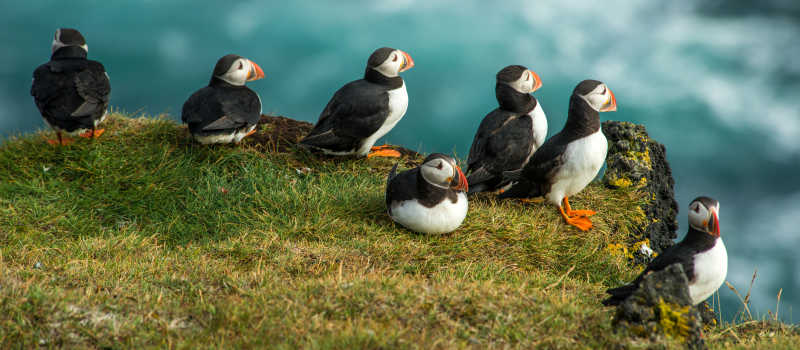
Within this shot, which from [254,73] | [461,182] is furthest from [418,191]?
[254,73]

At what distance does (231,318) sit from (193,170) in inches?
152

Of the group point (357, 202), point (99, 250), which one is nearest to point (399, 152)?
point (357, 202)

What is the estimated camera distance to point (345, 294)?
170 inches

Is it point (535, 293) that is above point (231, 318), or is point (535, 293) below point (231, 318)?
below

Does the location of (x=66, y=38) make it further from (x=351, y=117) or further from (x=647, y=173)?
(x=647, y=173)

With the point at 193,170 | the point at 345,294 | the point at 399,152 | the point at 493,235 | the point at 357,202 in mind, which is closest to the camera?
the point at 345,294

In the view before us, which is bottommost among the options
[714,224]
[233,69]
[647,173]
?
[647,173]

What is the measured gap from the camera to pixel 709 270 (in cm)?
472

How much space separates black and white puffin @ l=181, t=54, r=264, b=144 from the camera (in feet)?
23.8

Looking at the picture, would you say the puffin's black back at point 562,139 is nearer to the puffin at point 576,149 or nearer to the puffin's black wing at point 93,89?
the puffin at point 576,149

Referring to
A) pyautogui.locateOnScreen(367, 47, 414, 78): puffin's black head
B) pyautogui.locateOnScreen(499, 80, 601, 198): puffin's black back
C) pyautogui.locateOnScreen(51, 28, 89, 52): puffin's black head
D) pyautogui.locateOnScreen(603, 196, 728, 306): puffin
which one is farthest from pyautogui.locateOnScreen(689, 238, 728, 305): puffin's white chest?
pyautogui.locateOnScreen(51, 28, 89, 52): puffin's black head

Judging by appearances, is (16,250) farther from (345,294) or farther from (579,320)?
(579,320)

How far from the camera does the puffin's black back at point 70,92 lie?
743cm

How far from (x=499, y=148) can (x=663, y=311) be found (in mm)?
2939
